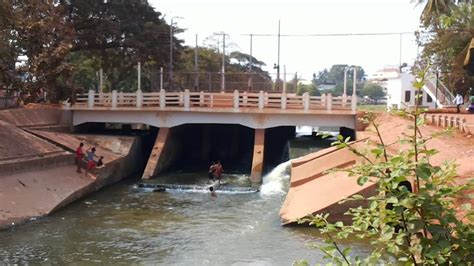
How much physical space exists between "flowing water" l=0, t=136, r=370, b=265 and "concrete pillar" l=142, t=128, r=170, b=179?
152 inches

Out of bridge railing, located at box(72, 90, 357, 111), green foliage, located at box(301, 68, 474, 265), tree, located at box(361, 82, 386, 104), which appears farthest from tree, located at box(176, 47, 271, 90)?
tree, located at box(361, 82, 386, 104)

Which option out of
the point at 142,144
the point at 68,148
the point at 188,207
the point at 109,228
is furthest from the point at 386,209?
the point at 142,144

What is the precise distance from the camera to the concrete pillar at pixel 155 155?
25369mm

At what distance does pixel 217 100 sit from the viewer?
27.8m

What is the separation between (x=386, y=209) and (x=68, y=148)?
2151cm

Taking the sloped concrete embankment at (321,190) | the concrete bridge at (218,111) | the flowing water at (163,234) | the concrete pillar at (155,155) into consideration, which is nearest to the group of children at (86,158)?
the flowing water at (163,234)

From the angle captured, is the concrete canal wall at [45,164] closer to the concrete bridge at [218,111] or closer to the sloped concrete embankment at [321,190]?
the concrete bridge at [218,111]

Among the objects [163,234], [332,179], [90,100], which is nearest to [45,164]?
[163,234]

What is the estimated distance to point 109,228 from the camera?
52.4ft

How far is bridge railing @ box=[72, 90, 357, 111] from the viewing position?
2639cm

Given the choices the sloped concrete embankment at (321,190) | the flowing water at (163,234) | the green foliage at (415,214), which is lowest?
the flowing water at (163,234)

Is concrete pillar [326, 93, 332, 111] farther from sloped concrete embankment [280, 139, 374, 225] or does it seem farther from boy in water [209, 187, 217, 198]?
boy in water [209, 187, 217, 198]

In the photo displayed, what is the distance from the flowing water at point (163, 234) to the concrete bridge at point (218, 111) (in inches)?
211

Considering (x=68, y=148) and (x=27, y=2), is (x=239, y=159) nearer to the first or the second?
(x=68, y=148)
